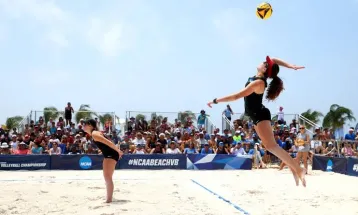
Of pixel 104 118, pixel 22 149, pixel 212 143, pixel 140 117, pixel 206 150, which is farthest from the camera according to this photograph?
pixel 104 118

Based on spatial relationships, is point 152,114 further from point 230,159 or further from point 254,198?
point 254,198

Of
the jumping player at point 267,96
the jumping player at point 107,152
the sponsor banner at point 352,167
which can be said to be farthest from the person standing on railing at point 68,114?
the jumping player at point 267,96

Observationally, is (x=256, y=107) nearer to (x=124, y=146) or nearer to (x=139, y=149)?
(x=139, y=149)

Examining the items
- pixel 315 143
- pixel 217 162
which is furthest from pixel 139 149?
pixel 315 143

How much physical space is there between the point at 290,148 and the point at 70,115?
9.81 metres

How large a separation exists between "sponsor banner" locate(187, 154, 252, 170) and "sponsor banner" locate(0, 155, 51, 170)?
17.3 ft

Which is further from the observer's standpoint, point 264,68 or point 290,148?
point 290,148

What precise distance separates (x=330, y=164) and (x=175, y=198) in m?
9.05

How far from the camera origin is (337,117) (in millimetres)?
27031

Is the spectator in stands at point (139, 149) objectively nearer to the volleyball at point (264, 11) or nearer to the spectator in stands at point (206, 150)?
the spectator in stands at point (206, 150)

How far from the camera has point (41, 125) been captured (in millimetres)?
18562

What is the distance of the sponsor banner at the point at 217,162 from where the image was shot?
16.1 meters

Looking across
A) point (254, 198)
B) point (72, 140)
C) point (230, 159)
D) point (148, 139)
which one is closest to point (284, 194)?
point (254, 198)

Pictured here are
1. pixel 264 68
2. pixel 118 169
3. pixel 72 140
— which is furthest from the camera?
pixel 72 140
